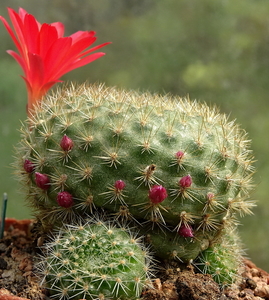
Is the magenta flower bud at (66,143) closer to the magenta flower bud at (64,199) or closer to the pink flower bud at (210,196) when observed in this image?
the magenta flower bud at (64,199)

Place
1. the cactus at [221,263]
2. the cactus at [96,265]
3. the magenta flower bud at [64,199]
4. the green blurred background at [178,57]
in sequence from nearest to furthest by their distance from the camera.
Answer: the cactus at [96,265] → the magenta flower bud at [64,199] → the cactus at [221,263] → the green blurred background at [178,57]

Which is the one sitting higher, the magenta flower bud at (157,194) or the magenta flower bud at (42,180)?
the magenta flower bud at (157,194)

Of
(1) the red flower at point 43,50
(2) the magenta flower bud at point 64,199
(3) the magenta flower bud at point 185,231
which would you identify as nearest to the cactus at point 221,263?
(3) the magenta flower bud at point 185,231

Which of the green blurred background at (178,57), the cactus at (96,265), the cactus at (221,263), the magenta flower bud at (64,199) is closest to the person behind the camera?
the cactus at (96,265)

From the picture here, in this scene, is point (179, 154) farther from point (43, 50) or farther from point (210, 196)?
point (43, 50)

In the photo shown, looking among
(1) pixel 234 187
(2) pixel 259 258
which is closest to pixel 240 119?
(2) pixel 259 258

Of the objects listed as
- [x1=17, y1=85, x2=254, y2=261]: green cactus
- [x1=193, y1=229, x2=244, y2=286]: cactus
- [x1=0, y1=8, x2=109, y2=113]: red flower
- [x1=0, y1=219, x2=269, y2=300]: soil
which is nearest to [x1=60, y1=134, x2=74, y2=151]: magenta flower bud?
[x1=17, y1=85, x2=254, y2=261]: green cactus

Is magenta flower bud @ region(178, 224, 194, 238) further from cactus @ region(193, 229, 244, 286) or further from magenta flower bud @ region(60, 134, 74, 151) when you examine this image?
magenta flower bud @ region(60, 134, 74, 151)
